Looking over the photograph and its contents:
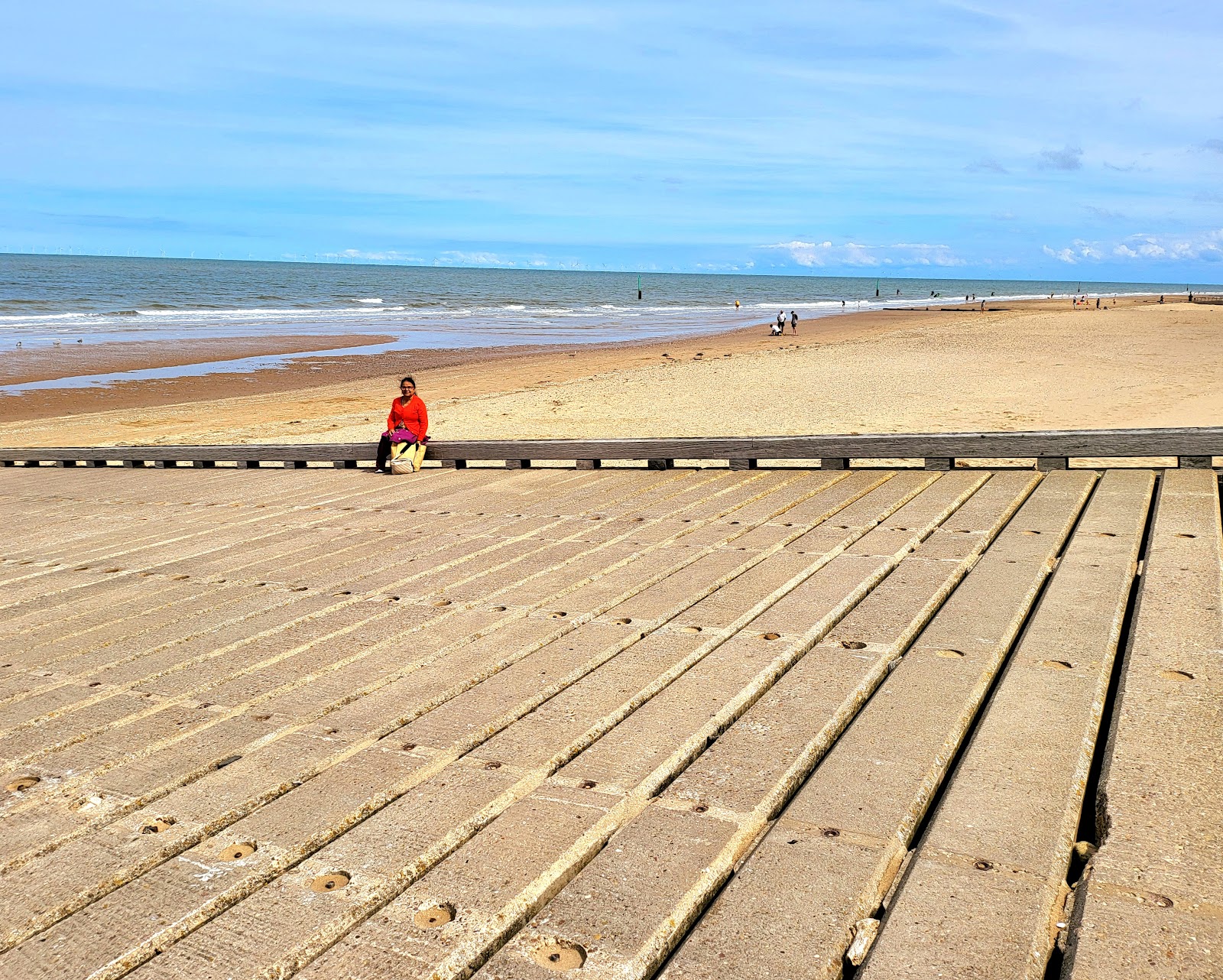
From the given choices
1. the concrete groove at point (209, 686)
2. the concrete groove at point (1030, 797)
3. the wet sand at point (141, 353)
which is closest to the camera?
the concrete groove at point (1030, 797)

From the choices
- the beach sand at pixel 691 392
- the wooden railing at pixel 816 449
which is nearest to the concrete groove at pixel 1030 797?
the wooden railing at pixel 816 449

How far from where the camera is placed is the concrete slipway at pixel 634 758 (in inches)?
78.0

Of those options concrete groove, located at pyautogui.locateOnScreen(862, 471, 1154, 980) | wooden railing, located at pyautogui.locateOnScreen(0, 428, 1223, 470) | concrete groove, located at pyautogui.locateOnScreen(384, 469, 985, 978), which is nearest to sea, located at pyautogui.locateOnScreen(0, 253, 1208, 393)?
wooden railing, located at pyautogui.locateOnScreen(0, 428, 1223, 470)

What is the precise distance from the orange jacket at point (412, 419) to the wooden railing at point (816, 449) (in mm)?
335

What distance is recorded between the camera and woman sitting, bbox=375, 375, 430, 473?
27.9 ft

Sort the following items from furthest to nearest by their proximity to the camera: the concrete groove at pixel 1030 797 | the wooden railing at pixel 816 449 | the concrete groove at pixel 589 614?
the wooden railing at pixel 816 449 < the concrete groove at pixel 589 614 < the concrete groove at pixel 1030 797

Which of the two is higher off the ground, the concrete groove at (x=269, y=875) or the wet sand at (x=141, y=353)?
the wet sand at (x=141, y=353)

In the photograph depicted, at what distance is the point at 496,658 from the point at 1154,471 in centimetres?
475

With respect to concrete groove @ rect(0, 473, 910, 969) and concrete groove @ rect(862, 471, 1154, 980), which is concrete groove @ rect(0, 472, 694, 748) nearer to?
concrete groove @ rect(0, 473, 910, 969)

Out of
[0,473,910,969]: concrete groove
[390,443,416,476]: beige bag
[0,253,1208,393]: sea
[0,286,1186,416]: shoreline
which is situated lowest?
[0,473,910,969]: concrete groove

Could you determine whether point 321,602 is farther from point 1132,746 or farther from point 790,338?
point 790,338

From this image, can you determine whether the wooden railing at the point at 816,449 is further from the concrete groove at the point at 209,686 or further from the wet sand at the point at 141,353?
the wet sand at the point at 141,353

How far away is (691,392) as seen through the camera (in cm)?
1955

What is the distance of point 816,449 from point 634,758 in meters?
4.74
